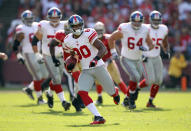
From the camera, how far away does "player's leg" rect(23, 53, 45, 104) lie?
1255cm

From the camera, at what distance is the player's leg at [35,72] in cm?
1255

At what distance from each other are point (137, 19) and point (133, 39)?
1.53 feet

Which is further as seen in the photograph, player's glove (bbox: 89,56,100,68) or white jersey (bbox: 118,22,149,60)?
white jersey (bbox: 118,22,149,60)

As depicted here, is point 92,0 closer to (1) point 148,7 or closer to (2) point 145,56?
(1) point 148,7

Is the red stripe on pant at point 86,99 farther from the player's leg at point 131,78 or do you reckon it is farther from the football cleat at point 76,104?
the player's leg at point 131,78

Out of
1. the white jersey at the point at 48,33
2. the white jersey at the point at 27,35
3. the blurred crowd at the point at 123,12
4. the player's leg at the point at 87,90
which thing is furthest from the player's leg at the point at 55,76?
the blurred crowd at the point at 123,12

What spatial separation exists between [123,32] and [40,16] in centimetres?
942

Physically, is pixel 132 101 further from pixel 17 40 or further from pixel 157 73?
pixel 17 40

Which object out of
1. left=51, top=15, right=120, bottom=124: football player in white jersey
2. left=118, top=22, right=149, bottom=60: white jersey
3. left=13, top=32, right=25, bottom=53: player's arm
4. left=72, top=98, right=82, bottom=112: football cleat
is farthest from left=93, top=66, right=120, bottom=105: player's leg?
left=13, top=32, right=25, bottom=53: player's arm

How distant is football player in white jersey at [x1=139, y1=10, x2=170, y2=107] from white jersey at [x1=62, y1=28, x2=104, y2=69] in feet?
8.94

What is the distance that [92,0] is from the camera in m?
20.6

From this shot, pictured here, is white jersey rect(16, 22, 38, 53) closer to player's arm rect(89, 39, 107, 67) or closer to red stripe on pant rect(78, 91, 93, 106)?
player's arm rect(89, 39, 107, 67)

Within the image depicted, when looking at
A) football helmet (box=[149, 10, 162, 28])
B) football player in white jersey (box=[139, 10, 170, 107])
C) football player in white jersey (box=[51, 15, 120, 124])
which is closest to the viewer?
football player in white jersey (box=[51, 15, 120, 124])

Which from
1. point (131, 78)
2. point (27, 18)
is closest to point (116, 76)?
point (131, 78)
